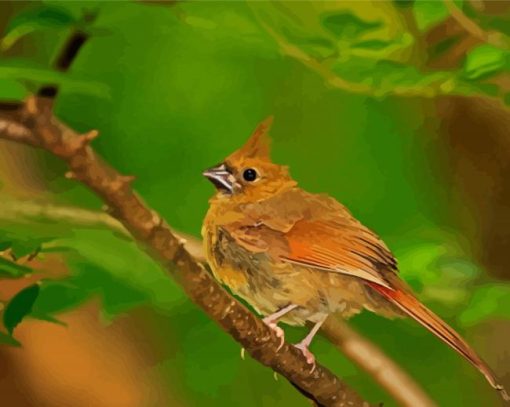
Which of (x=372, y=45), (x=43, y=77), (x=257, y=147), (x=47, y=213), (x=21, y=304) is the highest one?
(x=372, y=45)

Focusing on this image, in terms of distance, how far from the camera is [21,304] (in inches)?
47.3

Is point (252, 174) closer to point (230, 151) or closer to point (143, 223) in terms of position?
point (230, 151)

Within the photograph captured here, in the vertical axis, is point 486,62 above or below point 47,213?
above

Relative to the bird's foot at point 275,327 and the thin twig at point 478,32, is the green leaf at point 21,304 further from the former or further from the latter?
the thin twig at point 478,32

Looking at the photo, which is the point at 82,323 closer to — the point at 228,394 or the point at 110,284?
the point at 110,284

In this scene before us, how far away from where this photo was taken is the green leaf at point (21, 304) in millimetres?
1202

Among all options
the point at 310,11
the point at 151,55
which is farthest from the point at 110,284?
the point at 310,11

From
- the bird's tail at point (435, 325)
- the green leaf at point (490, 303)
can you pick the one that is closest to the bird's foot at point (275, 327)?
the bird's tail at point (435, 325)

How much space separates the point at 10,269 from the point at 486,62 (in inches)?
26.7

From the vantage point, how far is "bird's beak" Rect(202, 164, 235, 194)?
118 centimetres

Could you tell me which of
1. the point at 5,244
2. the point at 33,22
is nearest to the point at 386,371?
the point at 5,244

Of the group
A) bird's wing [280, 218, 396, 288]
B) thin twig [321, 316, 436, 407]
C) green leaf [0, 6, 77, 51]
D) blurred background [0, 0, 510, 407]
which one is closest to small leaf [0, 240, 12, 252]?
blurred background [0, 0, 510, 407]

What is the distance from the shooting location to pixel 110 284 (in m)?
1.21

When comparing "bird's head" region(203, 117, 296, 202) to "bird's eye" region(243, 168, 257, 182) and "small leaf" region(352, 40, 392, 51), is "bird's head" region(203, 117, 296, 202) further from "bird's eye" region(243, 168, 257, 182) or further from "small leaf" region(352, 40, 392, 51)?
"small leaf" region(352, 40, 392, 51)
